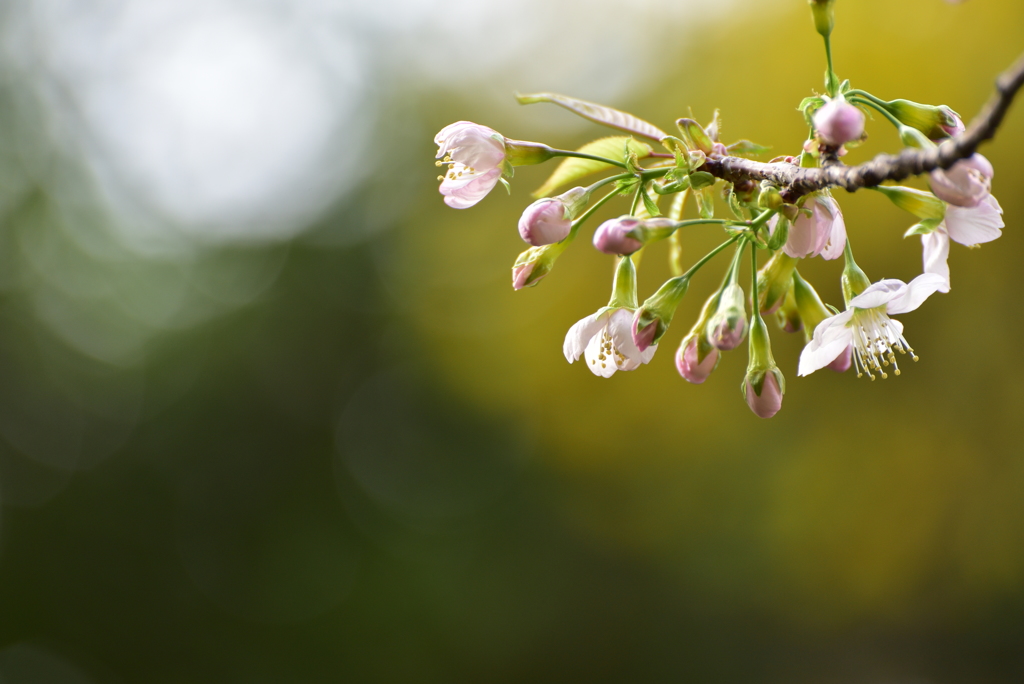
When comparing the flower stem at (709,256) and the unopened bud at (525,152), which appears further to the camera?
the unopened bud at (525,152)

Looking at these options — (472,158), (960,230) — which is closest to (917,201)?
(960,230)

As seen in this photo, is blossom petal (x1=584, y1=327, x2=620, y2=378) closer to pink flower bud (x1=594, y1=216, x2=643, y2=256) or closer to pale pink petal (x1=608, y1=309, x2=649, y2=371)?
pale pink petal (x1=608, y1=309, x2=649, y2=371)

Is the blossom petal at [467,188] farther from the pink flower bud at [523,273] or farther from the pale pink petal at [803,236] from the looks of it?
the pale pink petal at [803,236]

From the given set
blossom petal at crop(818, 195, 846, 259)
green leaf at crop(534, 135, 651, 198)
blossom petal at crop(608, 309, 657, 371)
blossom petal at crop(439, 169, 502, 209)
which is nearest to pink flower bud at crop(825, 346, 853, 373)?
blossom petal at crop(818, 195, 846, 259)

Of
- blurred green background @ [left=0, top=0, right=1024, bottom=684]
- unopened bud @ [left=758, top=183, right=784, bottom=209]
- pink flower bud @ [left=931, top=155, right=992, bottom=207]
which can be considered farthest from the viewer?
blurred green background @ [left=0, top=0, right=1024, bottom=684]

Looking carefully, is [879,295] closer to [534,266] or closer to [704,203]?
[704,203]

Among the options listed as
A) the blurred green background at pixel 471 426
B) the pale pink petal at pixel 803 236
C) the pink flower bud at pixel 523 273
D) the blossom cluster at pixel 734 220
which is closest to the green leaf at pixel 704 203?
the blossom cluster at pixel 734 220
